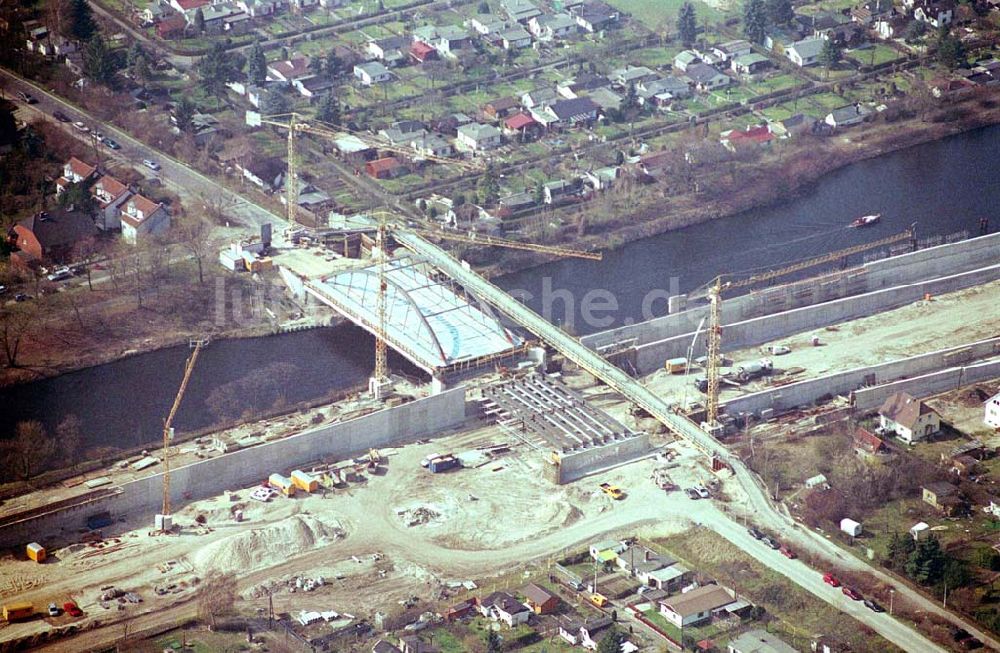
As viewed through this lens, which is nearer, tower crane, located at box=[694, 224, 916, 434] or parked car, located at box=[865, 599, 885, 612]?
parked car, located at box=[865, 599, 885, 612]

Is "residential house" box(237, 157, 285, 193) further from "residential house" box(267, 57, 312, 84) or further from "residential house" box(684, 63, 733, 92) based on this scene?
"residential house" box(684, 63, 733, 92)

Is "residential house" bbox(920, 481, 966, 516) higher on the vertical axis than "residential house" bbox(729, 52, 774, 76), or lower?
lower

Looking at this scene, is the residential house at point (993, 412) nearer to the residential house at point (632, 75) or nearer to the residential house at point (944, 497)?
the residential house at point (944, 497)

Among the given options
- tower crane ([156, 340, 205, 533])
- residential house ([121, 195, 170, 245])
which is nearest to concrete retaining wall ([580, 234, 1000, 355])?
tower crane ([156, 340, 205, 533])

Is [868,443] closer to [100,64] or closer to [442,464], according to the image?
[442,464]

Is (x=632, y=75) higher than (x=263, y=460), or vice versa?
(x=632, y=75)

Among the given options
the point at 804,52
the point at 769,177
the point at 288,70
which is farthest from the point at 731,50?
the point at 288,70

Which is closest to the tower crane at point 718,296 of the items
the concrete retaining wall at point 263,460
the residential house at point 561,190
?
the concrete retaining wall at point 263,460
